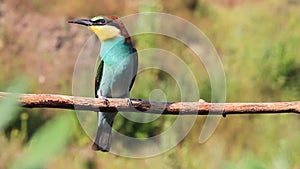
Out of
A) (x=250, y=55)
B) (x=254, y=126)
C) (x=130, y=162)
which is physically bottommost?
(x=130, y=162)

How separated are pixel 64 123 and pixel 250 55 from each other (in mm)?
5836

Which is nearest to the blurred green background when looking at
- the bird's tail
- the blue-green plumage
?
the bird's tail

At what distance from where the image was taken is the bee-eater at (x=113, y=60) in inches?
87.8

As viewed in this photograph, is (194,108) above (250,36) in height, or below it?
below

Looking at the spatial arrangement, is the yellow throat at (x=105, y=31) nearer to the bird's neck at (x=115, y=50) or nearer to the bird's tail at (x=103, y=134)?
the bird's neck at (x=115, y=50)

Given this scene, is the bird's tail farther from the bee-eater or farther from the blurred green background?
the blurred green background

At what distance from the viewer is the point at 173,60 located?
5.89 m

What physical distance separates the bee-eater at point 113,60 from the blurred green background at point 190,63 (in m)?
0.67

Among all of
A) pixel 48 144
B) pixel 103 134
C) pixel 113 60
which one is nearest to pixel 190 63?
pixel 103 134

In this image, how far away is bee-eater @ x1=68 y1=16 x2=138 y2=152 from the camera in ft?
7.31

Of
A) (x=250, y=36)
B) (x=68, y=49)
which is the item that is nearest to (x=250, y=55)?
(x=250, y=36)

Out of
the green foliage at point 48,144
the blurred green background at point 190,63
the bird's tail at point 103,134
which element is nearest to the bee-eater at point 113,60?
the bird's tail at point 103,134

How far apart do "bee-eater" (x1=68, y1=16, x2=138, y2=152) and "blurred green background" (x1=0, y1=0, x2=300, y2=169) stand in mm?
668

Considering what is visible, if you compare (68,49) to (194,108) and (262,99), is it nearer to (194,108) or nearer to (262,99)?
(262,99)
